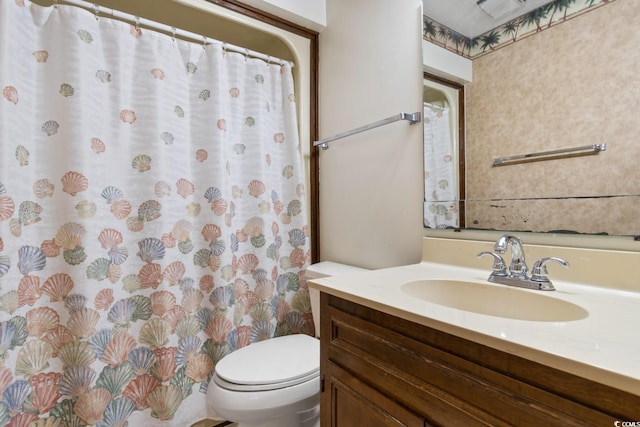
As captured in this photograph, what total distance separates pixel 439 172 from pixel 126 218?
1.25 m

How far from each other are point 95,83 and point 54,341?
97cm

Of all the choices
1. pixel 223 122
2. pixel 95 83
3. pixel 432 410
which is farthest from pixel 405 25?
pixel 432 410

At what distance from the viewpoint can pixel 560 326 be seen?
0.54 meters

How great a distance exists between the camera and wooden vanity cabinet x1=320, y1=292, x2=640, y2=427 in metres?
0.44

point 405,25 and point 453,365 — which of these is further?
point 405,25

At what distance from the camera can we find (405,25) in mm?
1294

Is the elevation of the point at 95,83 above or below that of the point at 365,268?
above

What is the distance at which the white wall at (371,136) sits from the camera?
1276 mm

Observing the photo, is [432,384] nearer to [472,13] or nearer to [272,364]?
[272,364]

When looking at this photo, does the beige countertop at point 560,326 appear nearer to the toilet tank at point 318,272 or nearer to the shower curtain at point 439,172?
the shower curtain at point 439,172

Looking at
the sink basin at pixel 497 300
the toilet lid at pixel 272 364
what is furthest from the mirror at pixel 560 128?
the toilet lid at pixel 272 364

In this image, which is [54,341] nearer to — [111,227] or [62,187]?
[111,227]

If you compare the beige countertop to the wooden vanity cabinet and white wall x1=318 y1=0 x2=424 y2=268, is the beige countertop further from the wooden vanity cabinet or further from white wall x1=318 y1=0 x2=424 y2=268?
white wall x1=318 y1=0 x2=424 y2=268

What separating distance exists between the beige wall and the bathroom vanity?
169mm
